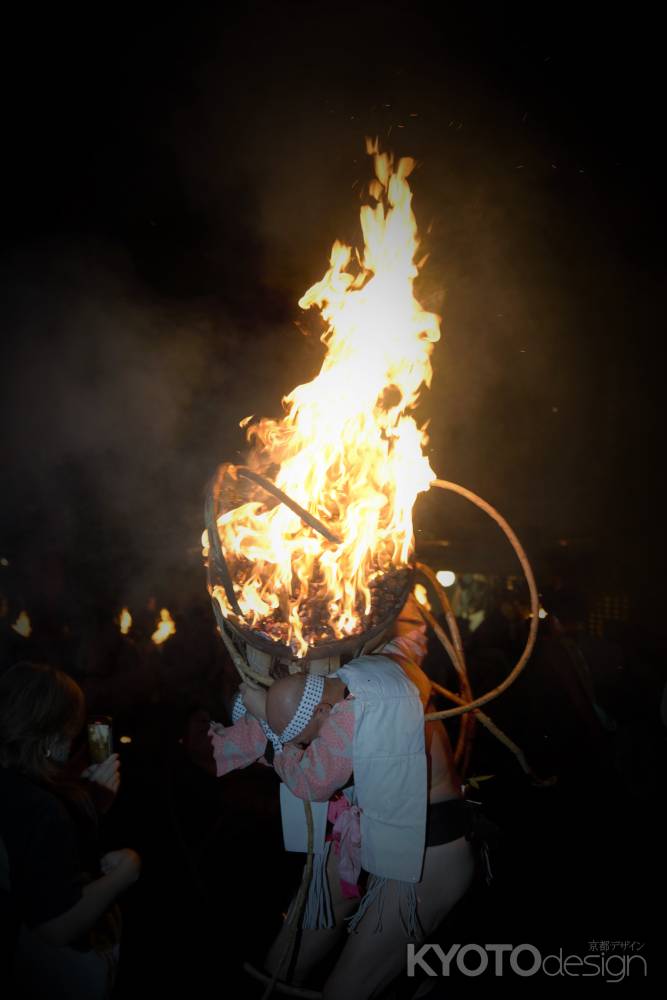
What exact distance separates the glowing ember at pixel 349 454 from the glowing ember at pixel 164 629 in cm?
374

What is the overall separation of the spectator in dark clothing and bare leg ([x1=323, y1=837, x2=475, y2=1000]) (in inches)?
38.7

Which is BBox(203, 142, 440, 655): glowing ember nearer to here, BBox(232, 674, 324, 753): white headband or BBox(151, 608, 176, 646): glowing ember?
BBox(232, 674, 324, 753): white headband

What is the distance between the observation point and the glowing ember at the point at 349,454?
97.7 inches

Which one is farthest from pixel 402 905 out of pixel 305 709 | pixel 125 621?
pixel 125 621

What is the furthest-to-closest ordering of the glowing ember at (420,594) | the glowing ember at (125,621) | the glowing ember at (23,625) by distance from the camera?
1. the glowing ember at (125,621)
2. the glowing ember at (23,625)
3. the glowing ember at (420,594)

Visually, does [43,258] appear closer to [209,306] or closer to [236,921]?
[209,306]

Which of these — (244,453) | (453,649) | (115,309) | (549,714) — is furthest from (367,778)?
(115,309)

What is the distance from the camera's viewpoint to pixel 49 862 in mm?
1723

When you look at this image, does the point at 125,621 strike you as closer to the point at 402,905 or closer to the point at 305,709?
the point at 305,709

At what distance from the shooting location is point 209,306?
6.77 meters

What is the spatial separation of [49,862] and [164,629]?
4.68m

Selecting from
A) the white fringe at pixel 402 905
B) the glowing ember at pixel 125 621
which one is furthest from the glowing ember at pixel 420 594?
the glowing ember at pixel 125 621

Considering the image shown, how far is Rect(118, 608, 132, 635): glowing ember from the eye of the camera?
6.02 metres

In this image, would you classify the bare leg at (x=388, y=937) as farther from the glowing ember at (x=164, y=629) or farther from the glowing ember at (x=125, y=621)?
the glowing ember at (x=125, y=621)
